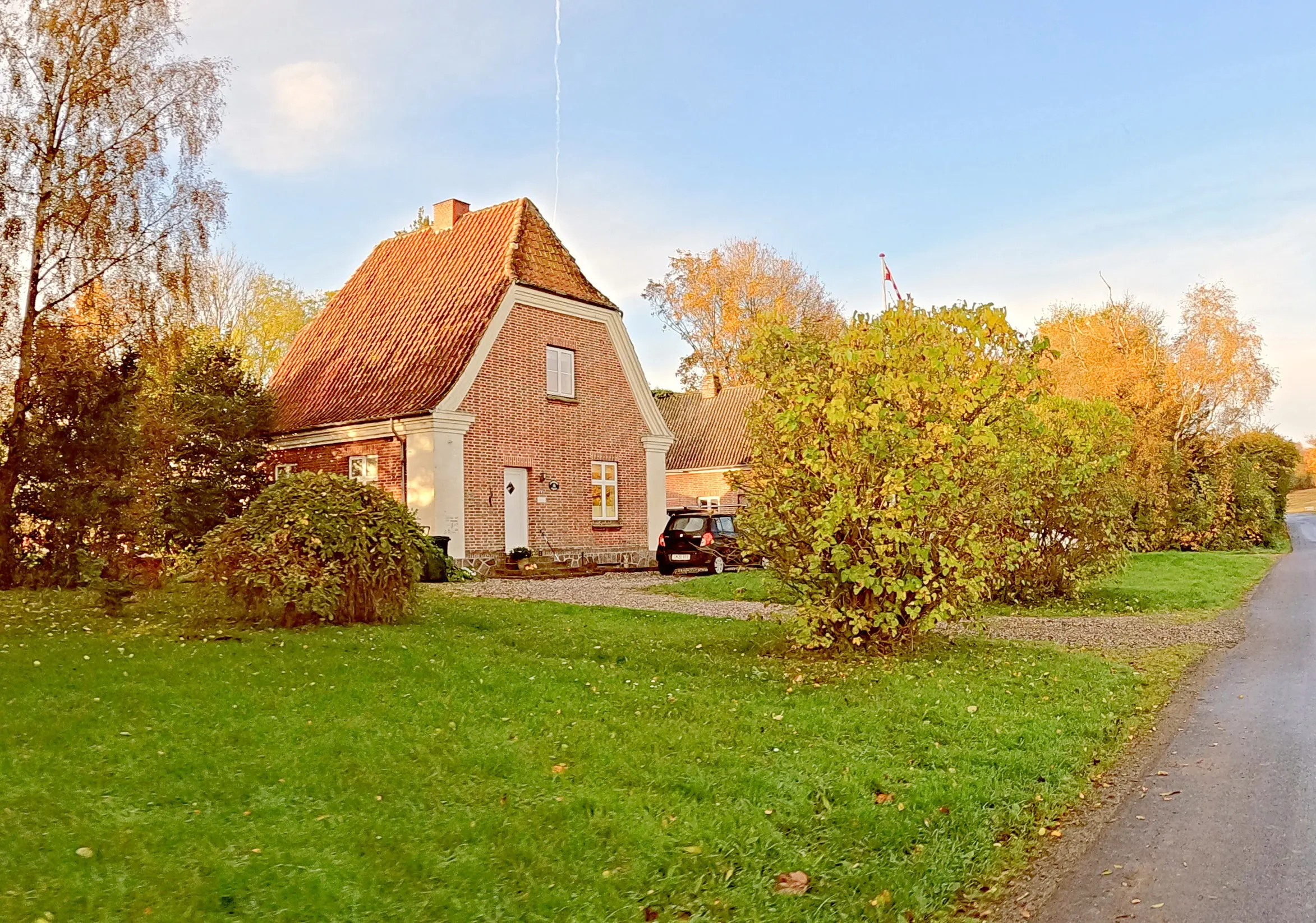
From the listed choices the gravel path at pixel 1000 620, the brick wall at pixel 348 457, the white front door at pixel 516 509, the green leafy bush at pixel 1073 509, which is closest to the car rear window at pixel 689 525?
the white front door at pixel 516 509

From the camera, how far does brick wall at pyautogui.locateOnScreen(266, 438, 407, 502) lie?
2138cm

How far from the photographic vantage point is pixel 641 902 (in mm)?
3869

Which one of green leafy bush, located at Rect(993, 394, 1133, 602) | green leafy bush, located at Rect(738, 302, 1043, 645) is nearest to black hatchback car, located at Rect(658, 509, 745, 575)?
green leafy bush, located at Rect(993, 394, 1133, 602)

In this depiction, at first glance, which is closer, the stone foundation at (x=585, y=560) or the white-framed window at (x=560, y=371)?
the stone foundation at (x=585, y=560)

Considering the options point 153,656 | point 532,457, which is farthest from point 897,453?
point 532,457

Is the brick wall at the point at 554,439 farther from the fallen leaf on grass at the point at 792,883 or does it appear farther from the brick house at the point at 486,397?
the fallen leaf on grass at the point at 792,883

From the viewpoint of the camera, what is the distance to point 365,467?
73.0 ft

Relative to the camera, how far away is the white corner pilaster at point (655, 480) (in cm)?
2648

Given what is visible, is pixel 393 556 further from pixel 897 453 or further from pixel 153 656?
pixel 897 453

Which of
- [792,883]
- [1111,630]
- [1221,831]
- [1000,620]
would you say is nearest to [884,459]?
[1221,831]

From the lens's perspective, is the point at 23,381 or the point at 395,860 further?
the point at 23,381

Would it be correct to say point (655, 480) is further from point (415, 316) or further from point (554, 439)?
point (415, 316)

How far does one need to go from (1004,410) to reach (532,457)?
15.1 metres

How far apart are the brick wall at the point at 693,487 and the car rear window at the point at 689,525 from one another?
16919 millimetres
